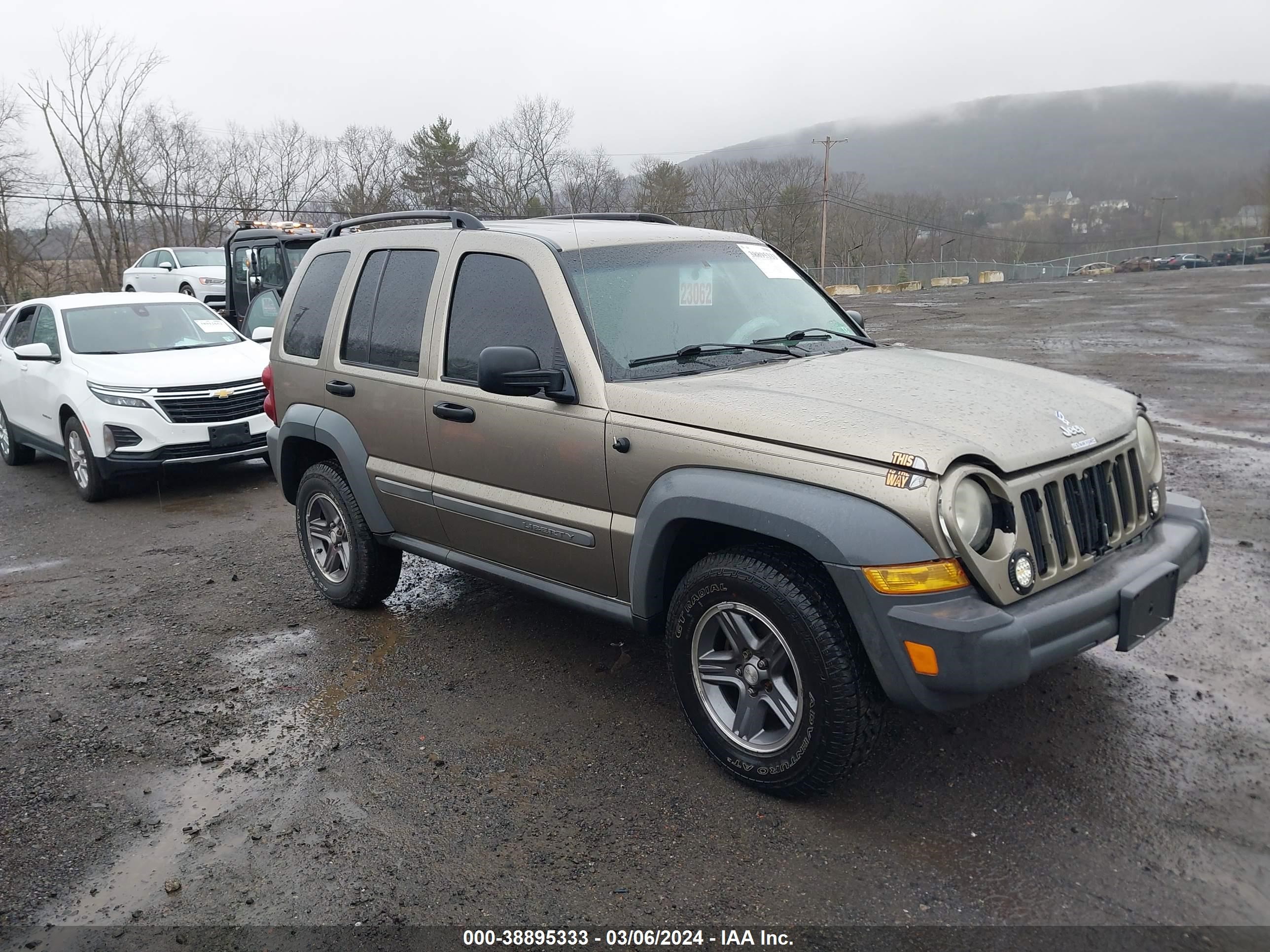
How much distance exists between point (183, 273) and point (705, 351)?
964 inches

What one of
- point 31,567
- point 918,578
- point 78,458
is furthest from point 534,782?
point 78,458

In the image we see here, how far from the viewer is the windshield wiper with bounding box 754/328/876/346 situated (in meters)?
4.16

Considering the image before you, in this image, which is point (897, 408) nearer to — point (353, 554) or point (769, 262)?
point (769, 262)

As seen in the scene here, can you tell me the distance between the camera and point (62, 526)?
7.69 m

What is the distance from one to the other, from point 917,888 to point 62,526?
742 centimetres

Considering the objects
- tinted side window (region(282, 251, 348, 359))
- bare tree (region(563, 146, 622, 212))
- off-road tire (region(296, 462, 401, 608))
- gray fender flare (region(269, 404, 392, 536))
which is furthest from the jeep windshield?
bare tree (region(563, 146, 622, 212))

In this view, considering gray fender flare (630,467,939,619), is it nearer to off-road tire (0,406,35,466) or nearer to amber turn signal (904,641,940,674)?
amber turn signal (904,641,940,674)

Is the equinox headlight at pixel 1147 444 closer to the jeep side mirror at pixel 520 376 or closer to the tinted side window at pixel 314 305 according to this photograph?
the jeep side mirror at pixel 520 376

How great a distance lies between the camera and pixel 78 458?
338 inches

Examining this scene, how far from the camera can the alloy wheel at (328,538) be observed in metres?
5.32

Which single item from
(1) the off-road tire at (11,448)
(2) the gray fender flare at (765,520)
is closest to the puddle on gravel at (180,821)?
(2) the gray fender flare at (765,520)

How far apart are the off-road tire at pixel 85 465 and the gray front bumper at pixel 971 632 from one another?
759 cm

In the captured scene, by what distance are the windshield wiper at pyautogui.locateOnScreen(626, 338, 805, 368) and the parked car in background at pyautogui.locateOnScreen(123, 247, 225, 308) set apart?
21.4m

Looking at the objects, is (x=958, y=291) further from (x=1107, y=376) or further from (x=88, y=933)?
(x=88, y=933)
